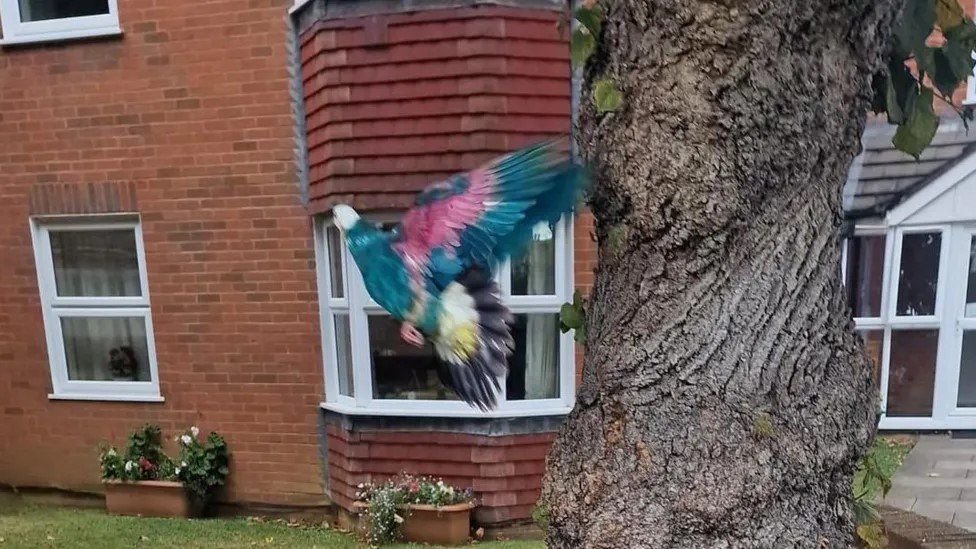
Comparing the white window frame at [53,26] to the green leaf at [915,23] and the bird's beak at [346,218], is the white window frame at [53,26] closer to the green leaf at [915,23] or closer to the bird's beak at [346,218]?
the bird's beak at [346,218]

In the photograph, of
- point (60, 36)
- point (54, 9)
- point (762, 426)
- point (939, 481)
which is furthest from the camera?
point (54, 9)

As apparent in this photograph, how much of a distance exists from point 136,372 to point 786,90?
18.7 ft

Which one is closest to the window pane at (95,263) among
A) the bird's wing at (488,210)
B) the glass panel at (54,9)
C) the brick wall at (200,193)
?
the brick wall at (200,193)

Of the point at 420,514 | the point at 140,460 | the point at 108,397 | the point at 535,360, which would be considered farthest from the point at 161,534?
the point at 535,360

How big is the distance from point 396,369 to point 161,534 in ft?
6.80

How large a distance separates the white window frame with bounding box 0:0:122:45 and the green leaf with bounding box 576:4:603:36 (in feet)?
15.4

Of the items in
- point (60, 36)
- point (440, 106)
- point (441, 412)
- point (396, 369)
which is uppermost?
point (60, 36)

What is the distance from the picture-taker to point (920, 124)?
4.78 ft

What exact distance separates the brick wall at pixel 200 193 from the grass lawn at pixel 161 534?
33 cm

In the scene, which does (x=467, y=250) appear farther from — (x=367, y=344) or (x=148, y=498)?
(x=148, y=498)

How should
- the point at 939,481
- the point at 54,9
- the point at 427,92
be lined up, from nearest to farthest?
the point at 427,92, the point at 939,481, the point at 54,9

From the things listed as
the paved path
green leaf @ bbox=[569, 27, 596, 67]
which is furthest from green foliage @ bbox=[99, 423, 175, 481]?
the paved path

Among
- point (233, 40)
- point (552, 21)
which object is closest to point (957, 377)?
point (552, 21)

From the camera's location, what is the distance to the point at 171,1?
15.0 ft
